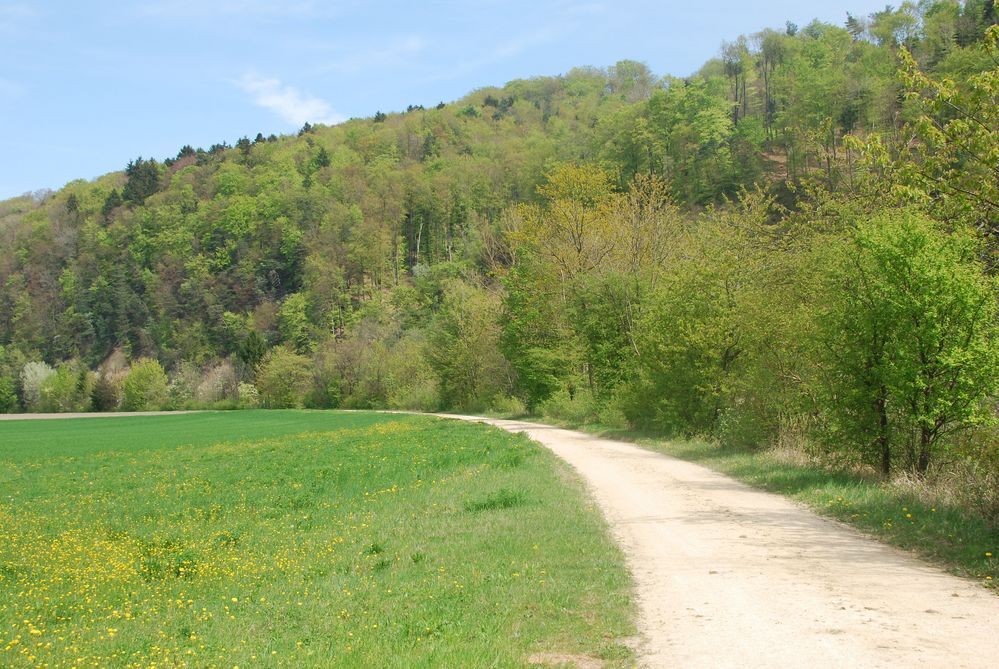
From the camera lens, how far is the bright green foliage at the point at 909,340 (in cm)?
1353

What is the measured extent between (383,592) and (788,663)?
4890 mm

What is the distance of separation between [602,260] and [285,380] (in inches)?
2884

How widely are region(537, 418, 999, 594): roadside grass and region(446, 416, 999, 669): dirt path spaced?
1.20 ft

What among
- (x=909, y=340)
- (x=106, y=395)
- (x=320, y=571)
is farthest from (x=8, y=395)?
(x=909, y=340)

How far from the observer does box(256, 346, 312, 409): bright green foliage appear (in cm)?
10400

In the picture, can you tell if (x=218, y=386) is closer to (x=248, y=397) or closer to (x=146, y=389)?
(x=248, y=397)

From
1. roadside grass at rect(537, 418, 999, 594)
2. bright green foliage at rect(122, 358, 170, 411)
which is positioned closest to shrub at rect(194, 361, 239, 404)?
bright green foliage at rect(122, 358, 170, 411)

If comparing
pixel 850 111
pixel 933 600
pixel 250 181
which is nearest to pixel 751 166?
pixel 850 111

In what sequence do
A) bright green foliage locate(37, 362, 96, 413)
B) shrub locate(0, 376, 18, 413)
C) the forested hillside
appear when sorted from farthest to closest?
shrub locate(0, 376, 18, 413) < bright green foliage locate(37, 362, 96, 413) < the forested hillside

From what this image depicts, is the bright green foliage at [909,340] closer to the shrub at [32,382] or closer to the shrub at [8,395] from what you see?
the shrub at [32,382]

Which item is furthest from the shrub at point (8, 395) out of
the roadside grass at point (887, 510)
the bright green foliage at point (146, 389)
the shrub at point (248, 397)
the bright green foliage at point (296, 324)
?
the roadside grass at point (887, 510)

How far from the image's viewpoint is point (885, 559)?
365 inches

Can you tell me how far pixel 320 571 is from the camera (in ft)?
36.0

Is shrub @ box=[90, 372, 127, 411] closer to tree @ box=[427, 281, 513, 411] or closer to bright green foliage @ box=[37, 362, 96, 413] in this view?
bright green foliage @ box=[37, 362, 96, 413]
